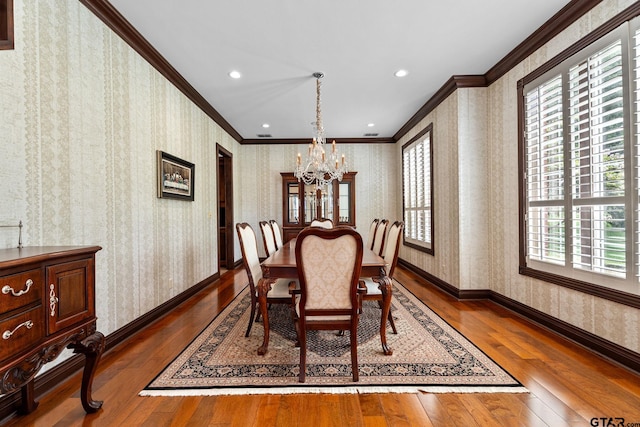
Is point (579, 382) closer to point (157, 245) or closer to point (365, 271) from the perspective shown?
point (365, 271)

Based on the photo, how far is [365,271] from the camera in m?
2.21

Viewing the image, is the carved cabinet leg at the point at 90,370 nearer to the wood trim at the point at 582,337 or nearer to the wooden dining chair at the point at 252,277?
the wooden dining chair at the point at 252,277

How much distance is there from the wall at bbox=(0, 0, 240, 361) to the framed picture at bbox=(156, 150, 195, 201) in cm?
9

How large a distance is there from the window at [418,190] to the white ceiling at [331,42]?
956 mm

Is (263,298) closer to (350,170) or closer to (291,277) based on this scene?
(291,277)

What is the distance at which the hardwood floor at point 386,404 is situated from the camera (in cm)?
149

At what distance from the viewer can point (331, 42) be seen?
9.11 feet

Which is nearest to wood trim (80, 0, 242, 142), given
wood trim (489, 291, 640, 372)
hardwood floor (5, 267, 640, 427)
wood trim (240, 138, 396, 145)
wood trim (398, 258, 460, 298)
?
wood trim (240, 138, 396, 145)

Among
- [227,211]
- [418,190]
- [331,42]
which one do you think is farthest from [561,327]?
[227,211]

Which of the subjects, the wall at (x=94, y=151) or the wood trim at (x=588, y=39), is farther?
the wood trim at (x=588, y=39)

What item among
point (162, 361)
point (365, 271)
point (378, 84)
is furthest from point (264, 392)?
point (378, 84)

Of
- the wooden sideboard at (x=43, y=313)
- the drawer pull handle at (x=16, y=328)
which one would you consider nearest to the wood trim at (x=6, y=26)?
the wooden sideboard at (x=43, y=313)

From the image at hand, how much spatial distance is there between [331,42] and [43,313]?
9.58 ft

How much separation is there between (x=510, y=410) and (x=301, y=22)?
313 centimetres
